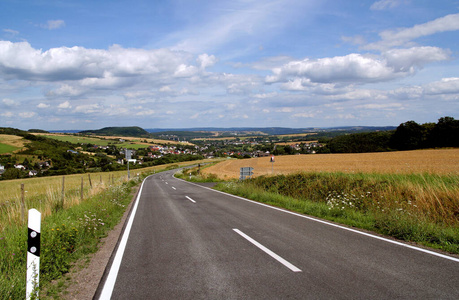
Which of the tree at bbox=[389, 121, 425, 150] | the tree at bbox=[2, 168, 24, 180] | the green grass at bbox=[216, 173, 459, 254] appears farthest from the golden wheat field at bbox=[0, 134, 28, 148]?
the tree at bbox=[389, 121, 425, 150]

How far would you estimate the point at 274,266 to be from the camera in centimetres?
462

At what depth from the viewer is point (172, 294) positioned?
12.1 feet

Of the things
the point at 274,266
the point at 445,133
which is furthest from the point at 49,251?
the point at 445,133

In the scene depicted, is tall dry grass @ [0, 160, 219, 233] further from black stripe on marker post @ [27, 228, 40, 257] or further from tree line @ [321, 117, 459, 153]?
tree line @ [321, 117, 459, 153]

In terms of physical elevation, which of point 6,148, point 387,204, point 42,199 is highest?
point 387,204

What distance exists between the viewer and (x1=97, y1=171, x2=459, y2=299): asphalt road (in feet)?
12.1

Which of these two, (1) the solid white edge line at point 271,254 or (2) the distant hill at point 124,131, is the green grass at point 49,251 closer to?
(1) the solid white edge line at point 271,254

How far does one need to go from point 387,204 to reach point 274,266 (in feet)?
20.2

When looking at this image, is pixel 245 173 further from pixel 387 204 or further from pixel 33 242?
pixel 33 242

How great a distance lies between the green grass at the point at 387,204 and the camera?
6316 mm

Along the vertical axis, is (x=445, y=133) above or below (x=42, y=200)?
above

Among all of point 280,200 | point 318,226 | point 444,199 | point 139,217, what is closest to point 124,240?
point 139,217

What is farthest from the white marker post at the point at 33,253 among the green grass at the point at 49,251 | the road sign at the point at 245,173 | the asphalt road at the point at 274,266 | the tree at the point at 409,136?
the tree at the point at 409,136

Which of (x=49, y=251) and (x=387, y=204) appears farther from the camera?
(x=387, y=204)
